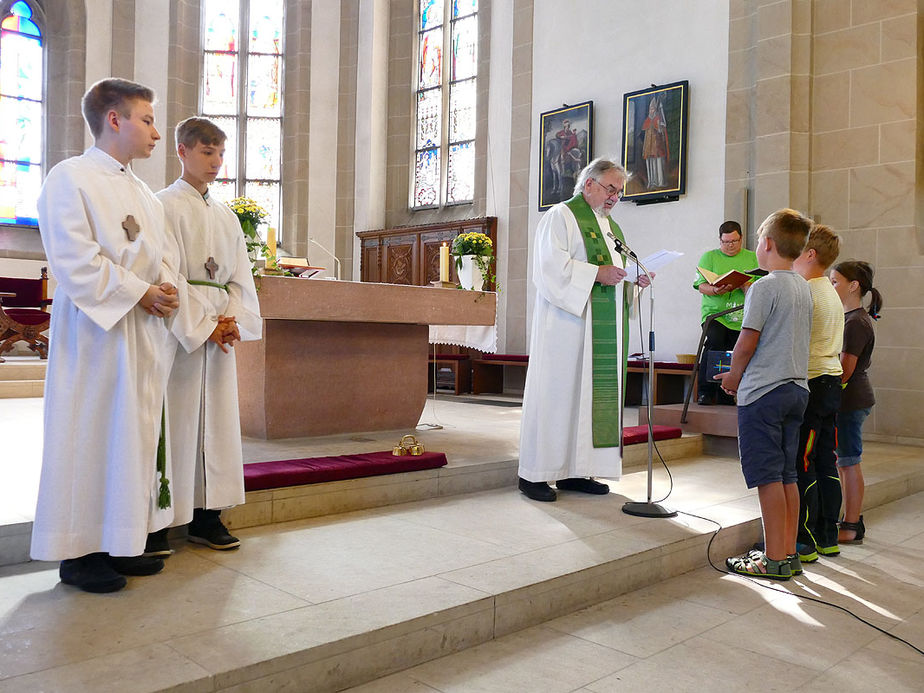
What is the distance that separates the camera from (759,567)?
355 centimetres

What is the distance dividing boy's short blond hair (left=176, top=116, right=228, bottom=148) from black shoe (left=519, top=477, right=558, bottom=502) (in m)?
2.33

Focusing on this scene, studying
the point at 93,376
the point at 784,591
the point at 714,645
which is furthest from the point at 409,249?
the point at 714,645

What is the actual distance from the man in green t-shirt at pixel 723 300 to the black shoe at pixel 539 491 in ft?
9.37

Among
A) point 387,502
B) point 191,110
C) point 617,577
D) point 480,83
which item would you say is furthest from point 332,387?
point 191,110

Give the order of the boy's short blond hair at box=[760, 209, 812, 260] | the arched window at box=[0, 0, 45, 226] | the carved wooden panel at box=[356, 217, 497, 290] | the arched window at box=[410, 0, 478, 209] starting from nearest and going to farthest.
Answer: the boy's short blond hair at box=[760, 209, 812, 260]
the carved wooden panel at box=[356, 217, 497, 290]
the arched window at box=[0, 0, 45, 226]
the arched window at box=[410, 0, 478, 209]

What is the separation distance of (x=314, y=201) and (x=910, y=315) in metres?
8.33

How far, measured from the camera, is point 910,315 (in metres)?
7.07

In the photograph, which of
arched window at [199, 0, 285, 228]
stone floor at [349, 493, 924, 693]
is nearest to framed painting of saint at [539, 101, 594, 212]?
arched window at [199, 0, 285, 228]

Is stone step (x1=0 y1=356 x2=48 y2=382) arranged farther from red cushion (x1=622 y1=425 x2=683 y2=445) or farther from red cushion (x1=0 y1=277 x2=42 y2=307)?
red cushion (x1=622 y1=425 x2=683 y2=445)

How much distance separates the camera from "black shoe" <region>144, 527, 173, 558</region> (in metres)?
3.03

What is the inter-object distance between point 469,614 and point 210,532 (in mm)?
1170

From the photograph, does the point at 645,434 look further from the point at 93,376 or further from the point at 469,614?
the point at 93,376

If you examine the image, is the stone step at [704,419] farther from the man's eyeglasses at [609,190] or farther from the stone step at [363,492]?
the man's eyeglasses at [609,190]

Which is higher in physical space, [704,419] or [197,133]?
[197,133]
